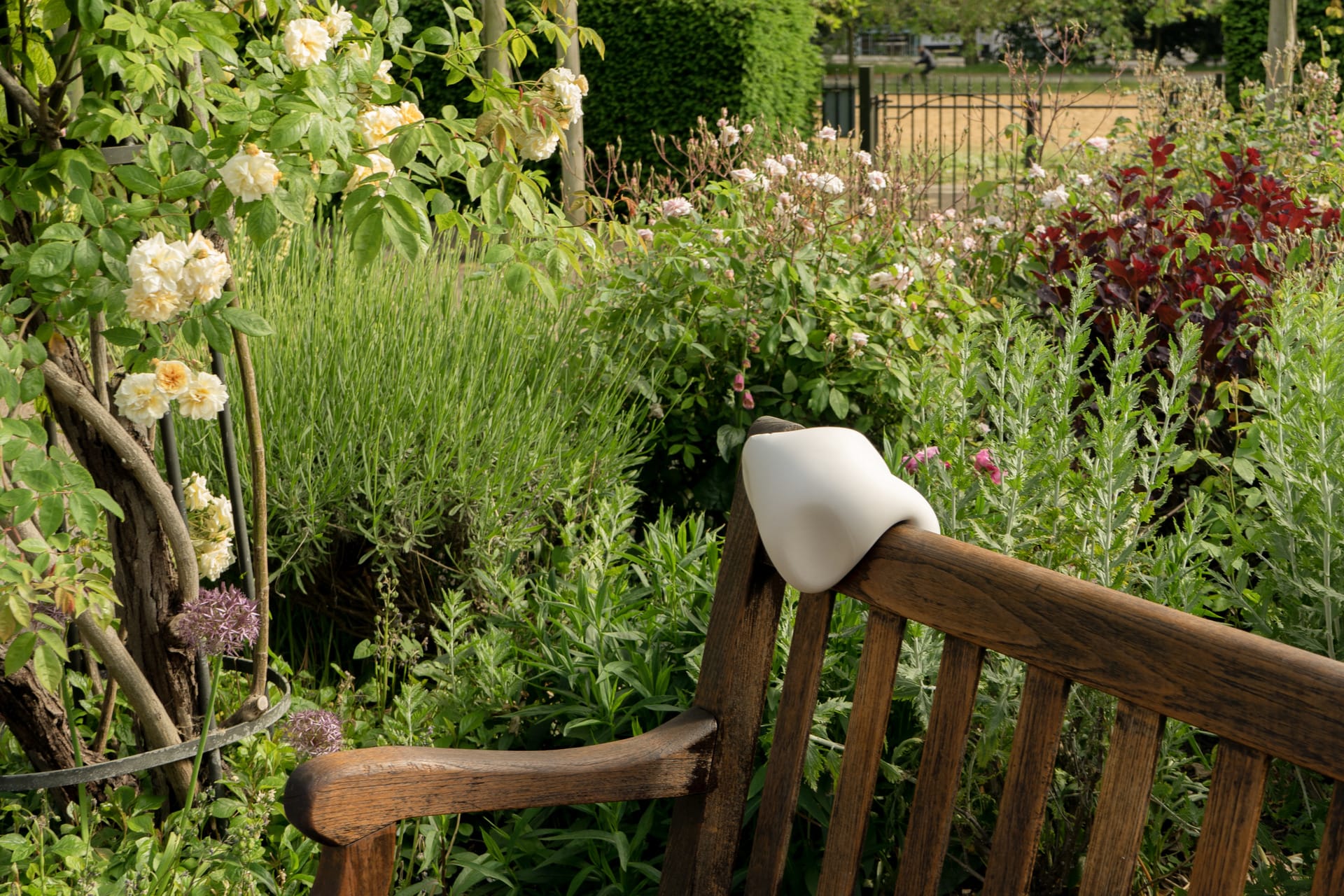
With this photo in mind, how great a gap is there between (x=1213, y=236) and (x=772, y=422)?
7.92 ft

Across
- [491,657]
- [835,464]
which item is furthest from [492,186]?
[835,464]

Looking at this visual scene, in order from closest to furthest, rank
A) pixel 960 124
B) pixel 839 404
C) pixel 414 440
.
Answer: pixel 414 440 → pixel 839 404 → pixel 960 124

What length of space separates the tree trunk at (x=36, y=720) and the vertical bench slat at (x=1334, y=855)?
1.90 meters


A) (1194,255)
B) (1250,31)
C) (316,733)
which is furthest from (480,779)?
(1250,31)

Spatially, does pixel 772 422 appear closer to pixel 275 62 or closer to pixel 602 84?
pixel 275 62

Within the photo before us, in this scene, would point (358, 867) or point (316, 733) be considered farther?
point (316, 733)

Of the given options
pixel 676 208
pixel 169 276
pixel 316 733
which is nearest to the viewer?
pixel 169 276

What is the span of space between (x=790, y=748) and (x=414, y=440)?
5.59 feet

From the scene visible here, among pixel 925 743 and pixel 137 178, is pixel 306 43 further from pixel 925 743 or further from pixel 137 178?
pixel 925 743

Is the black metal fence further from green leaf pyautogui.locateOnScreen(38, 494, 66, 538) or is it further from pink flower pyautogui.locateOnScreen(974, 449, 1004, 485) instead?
green leaf pyautogui.locateOnScreen(38, 494, 66, 538)

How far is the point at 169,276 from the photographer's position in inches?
67.9

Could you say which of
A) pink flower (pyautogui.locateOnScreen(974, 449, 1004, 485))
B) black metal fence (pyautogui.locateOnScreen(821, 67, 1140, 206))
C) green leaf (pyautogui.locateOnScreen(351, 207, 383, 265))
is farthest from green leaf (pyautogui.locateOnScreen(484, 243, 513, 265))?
black metal fence (pyautogui.locateOnScreen(821, 67, 1140, 206))

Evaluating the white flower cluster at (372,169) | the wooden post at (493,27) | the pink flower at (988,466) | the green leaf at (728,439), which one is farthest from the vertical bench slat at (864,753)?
the wooden post at (493,27)

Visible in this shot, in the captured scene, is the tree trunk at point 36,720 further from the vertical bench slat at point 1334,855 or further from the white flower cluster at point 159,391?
the vertical bench slat at point 1334,855
